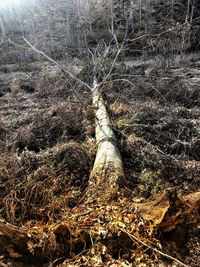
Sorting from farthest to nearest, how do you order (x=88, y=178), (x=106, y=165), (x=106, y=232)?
(x=88, y=178) < (x=106, y=165) < (x=106, y=232)

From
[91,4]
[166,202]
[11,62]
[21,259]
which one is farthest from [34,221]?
[91,4]

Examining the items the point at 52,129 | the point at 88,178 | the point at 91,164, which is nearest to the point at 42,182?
the point at 88,178

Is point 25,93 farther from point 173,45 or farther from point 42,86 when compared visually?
point 173,45

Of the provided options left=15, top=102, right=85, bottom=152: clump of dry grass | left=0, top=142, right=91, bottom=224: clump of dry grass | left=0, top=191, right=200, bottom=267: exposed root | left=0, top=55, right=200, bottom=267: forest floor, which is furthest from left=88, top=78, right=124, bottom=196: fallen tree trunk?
left=15, top=102, right=85, bottom=152: clump of dry grass

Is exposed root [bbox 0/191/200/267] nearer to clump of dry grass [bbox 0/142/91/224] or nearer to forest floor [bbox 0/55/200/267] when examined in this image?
forest floor [bbox 0/55/200/267]

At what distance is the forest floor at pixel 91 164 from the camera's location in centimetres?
332

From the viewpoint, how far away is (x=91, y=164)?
18.3 ft

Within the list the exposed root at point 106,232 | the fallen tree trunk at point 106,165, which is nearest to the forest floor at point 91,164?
the exposed root at point 106,232

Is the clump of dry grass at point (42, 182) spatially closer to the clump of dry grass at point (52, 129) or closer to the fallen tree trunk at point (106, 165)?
the fallen tree trunk at point (106, 165)

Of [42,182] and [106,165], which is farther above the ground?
[106,165]

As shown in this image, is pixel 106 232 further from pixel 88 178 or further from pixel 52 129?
pixel 52 129

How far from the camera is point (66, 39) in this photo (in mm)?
20266

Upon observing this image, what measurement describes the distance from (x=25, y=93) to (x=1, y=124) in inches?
136

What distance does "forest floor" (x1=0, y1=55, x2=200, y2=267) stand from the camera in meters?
3.32
